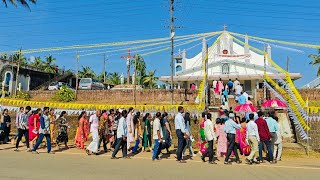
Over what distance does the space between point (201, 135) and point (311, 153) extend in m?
4.34

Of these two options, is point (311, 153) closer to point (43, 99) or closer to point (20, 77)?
point (43, 99)

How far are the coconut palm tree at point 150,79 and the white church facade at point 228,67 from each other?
70.2 ft

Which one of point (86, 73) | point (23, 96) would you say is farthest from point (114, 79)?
point (23, 96)

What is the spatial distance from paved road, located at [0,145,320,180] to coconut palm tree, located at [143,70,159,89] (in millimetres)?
45301

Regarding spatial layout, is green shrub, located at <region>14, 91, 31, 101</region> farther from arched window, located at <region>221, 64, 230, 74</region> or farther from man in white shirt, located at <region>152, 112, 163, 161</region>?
man in white shirt, located at <region>152, 112, 163, 161</region>

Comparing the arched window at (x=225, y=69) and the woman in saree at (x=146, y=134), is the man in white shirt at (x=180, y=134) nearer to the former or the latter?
the woman in saree at (x=146, y=134)

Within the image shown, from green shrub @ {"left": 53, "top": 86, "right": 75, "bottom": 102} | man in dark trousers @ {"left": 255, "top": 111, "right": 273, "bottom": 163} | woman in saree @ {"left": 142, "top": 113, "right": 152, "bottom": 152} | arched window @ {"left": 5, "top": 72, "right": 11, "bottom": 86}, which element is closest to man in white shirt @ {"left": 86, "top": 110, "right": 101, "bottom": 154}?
woman in saree @ {"left": 142, "top": 113, "right": 152, "bottom": 152}

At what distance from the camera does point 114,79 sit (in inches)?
2329

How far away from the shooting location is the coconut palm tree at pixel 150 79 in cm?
5538

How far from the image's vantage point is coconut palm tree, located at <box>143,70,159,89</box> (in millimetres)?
55375

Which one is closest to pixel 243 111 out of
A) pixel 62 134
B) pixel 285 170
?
pixel 285 170

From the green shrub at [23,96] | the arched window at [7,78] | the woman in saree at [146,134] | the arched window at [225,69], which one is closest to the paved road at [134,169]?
the woman in saree at [146,134]

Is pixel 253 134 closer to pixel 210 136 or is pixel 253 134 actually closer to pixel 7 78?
pixel 210 136

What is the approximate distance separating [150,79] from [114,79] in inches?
330
